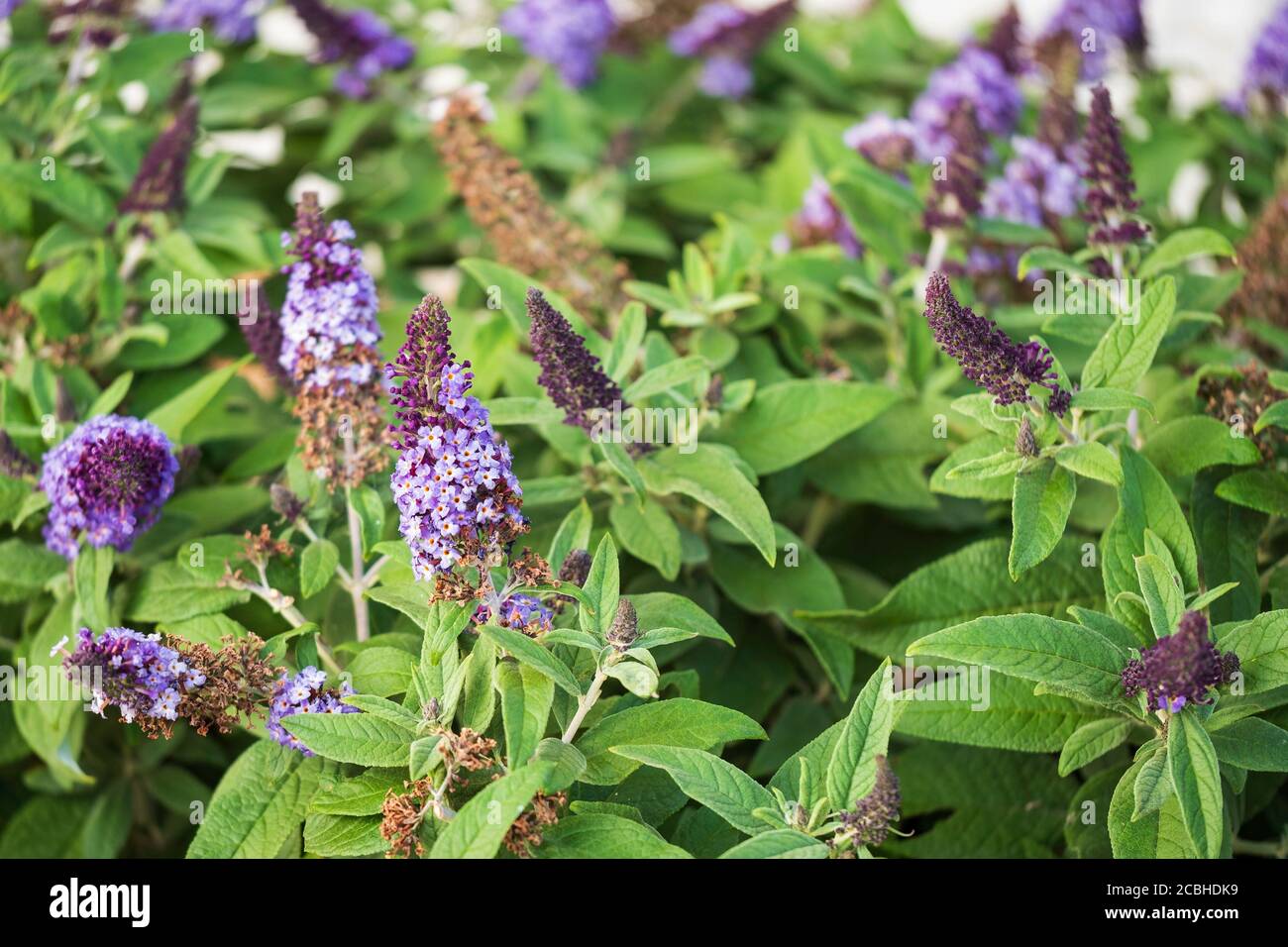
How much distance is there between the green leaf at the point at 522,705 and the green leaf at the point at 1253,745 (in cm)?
66

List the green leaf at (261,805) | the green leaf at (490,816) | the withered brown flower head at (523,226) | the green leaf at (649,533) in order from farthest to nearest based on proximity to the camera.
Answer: the withered brown flower head at (523,226) < the green leaf at (649,533) < the green leaf at (261,805) < the green leaf at (490,816)

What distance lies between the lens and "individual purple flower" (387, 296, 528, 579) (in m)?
1.24

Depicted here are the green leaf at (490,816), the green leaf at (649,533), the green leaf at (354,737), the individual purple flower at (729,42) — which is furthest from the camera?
the individual purple flower at (729,42)

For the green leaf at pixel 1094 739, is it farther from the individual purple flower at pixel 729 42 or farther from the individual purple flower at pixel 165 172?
the individual purple flower at pixel 729 42

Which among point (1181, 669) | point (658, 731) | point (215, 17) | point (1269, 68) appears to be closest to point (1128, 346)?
point (1181, 669)

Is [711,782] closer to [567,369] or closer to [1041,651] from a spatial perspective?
[1041,651]

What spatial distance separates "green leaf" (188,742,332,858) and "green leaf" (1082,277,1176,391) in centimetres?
93

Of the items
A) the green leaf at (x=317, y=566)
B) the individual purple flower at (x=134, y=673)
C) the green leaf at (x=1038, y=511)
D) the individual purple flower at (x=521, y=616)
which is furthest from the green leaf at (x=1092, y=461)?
the individual purple flower at (x=134, y=673)

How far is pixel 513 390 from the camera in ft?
5.78

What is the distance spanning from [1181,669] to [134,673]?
958 millimetres

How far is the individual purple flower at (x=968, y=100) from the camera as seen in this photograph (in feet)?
7.24

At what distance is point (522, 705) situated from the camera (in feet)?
4.02
